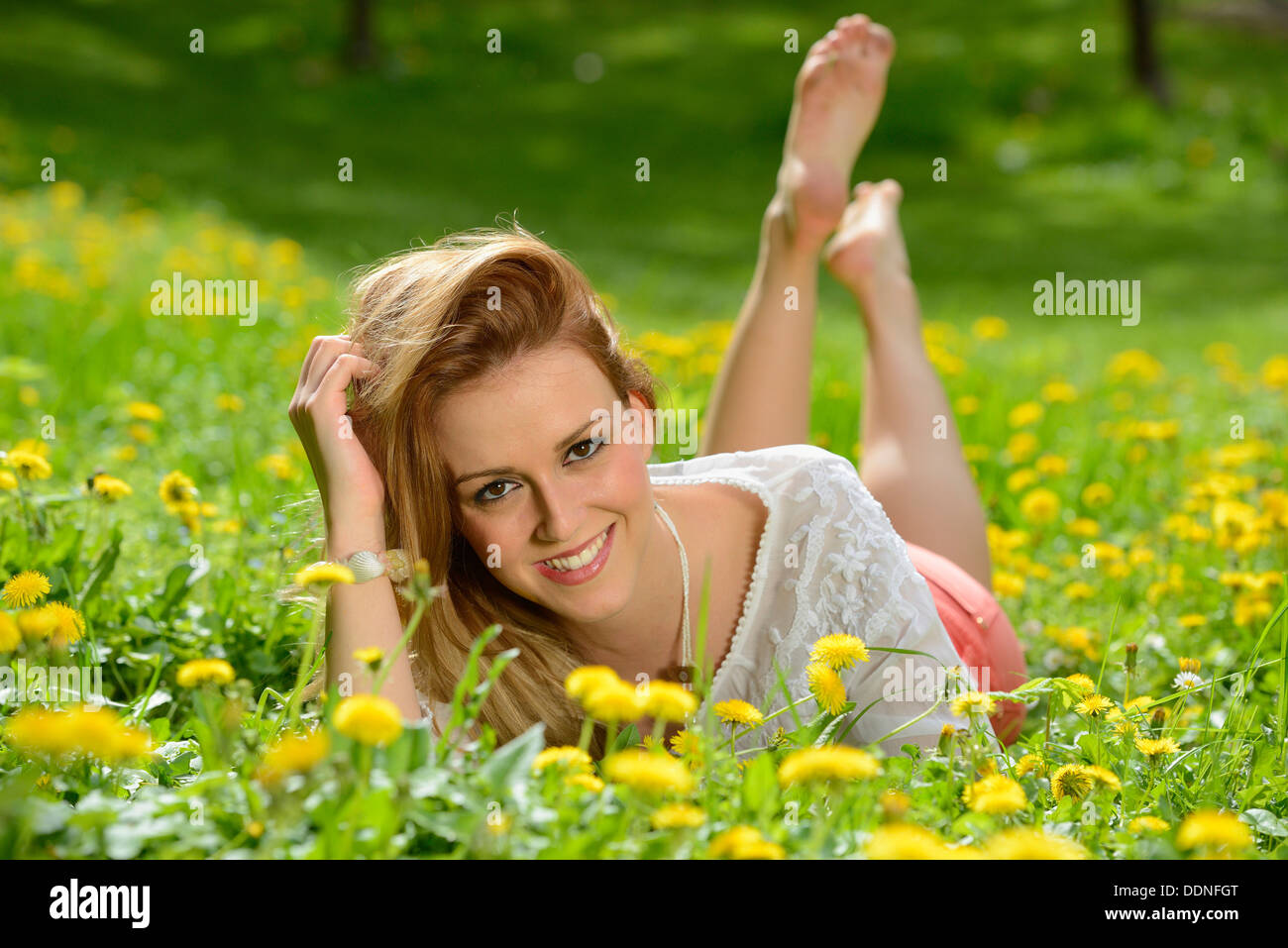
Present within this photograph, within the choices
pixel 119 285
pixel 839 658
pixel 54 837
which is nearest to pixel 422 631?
pixel 839 658

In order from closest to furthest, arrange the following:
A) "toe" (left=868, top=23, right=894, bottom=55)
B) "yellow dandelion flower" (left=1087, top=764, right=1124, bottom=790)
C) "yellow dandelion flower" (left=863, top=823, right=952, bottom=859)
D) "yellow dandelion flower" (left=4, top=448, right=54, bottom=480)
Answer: "yellow dandelion flower" (left=863, top=823, right=952, bottom=859), "yellow dandelion flower" (left=1087, top=764, right=1124, bottom=790), "yellow dandelion flower" (left=4, top=448, right=54, bottom=480), "toe" (left=868, top=23, right=894, bottom=55)

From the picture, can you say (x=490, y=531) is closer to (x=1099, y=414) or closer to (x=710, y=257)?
(x=1099, y=414)

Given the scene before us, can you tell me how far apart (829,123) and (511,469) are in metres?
2.03

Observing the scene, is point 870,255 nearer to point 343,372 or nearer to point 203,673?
point 343,372

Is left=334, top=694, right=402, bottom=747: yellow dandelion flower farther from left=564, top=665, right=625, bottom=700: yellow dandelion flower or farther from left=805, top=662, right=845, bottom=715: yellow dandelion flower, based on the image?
left=805, top=662, right=845, bottom=715: yellow dandelion flower

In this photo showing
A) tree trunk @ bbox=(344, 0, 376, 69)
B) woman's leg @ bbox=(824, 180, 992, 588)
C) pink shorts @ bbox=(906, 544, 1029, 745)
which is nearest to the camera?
pink shorts @ bbox=(906, 544, 1029, 745)

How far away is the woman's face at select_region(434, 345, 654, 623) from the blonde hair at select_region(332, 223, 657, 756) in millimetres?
44

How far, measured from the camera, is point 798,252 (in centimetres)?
330

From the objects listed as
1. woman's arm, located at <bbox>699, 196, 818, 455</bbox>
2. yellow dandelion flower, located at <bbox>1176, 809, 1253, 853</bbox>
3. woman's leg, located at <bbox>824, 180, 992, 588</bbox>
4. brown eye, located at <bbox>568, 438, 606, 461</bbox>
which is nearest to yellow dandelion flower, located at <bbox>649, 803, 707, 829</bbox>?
yellow dandelion flower, located at <bbox>1176, 809, 1253, 853</bbox>

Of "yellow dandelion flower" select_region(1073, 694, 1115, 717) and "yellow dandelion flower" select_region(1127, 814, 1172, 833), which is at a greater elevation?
"yellow dandelion flower" select_region(1073, 694, 1115, 717)

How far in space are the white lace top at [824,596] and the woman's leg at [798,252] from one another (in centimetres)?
66

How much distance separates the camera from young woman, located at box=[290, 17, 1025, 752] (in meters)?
1.86

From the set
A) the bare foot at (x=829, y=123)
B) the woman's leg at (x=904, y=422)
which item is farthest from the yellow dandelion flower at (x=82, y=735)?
the bare foot at (x=829, y=123)

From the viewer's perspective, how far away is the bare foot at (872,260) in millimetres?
3365
